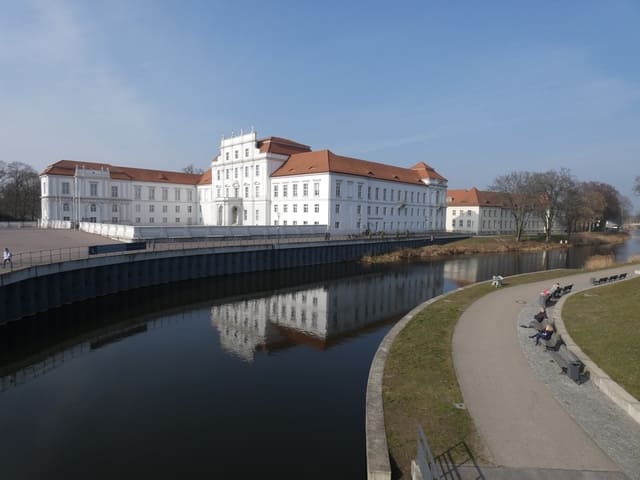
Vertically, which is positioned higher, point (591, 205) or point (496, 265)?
point (591, 205)

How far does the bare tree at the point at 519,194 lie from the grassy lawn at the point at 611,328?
51.1 metres

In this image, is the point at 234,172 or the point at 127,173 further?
the point at 127,173

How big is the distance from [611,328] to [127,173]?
72.1 m

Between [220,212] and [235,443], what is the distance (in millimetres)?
58962

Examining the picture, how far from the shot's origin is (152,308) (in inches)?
917

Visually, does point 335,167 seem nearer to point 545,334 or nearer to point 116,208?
point 116,208

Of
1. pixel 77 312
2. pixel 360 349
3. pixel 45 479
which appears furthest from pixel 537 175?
pixel 45 479

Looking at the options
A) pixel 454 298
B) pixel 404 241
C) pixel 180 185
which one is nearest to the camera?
pixel 454 298

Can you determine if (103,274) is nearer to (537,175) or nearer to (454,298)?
(454,298)

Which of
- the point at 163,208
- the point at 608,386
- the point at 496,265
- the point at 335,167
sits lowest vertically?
the point at 496,265

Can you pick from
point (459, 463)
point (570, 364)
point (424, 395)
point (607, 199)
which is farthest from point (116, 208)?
point (607, 199)

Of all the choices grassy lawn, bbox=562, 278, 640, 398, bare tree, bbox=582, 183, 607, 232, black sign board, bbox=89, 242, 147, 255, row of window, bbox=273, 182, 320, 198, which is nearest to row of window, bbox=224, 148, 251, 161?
row of window, bbox=273, 182, 320, 198

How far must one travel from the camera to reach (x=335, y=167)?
182 ft

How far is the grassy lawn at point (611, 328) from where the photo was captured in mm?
9969
